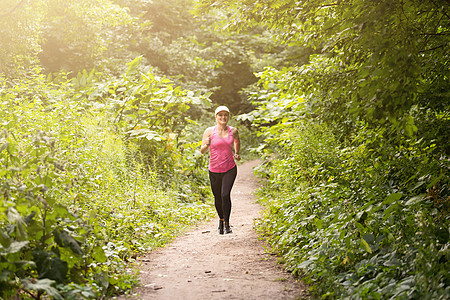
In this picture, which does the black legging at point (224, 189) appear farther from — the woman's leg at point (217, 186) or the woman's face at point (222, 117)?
the woman's face at point (222, 117)

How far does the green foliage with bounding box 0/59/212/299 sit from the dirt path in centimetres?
33

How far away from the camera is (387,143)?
5.25 m

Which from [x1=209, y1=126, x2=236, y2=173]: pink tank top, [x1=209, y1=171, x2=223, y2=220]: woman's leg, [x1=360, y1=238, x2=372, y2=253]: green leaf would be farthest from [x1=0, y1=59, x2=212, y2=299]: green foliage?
[x1=360, y1=238, x2=372, y2=253]: green leaf

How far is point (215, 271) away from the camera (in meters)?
5.26

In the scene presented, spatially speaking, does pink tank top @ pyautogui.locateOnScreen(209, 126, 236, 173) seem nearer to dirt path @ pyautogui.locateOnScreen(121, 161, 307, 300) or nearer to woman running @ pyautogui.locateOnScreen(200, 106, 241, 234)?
woman running @ pyautogui.locateOnScreen(200, 106, 241, 234)

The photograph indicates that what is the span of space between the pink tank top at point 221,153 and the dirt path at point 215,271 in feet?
3.87

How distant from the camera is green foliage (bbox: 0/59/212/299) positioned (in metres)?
3.43

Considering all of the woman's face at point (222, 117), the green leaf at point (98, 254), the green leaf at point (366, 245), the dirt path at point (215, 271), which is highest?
the woman's face at point (222, 117)

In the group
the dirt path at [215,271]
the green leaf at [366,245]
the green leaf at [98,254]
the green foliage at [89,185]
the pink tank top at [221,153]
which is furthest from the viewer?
the pink tank top at [221,153]

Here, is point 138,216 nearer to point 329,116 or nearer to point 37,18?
point 329,116

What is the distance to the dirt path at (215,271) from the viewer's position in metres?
4.41

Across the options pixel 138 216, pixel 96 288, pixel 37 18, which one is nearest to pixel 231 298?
pixel 96 288

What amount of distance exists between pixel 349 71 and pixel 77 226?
3291 millimetres

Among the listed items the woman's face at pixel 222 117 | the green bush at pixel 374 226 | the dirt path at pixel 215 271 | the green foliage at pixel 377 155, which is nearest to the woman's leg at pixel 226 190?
the dirt path at pixel 215 271
